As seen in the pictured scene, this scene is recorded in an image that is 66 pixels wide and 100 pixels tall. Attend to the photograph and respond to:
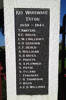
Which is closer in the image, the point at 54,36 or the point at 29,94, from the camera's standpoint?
the point at 54,36

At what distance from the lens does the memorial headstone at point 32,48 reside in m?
1.82

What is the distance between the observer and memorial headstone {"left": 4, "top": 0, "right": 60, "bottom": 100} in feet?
5.96

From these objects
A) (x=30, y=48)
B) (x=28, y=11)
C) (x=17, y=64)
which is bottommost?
(x=17, y=64)

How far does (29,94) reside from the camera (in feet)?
6.70

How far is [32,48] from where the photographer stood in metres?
1.90

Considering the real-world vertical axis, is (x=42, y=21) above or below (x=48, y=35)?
above

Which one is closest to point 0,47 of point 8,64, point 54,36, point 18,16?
point 8,64

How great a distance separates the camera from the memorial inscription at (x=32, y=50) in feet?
6.01

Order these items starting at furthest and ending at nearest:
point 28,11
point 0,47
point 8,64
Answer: point 0,47 < point 8,64 < point 28,11

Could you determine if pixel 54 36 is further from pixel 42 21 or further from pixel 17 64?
pixel 17 64

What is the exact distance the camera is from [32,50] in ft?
6.24

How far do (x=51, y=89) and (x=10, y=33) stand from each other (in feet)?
3.50

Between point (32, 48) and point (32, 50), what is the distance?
3cm

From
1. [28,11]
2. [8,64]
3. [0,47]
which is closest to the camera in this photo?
[28,11]
